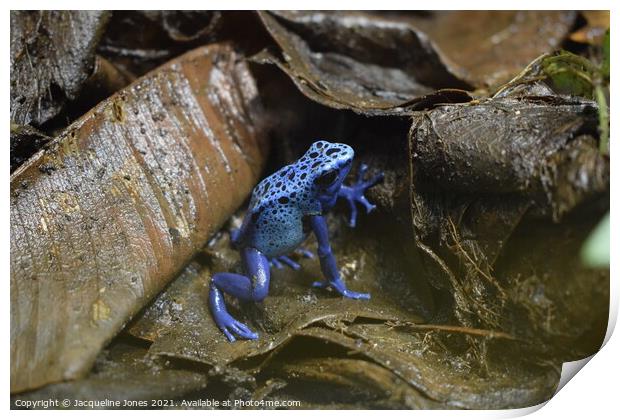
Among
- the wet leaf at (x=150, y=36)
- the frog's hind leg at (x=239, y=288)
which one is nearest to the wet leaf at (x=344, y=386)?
the frog's hind leg at (x=239, y=288)

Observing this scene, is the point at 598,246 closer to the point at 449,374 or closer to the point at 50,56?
the point at 449,374

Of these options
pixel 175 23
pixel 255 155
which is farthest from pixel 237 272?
pixel 175 23

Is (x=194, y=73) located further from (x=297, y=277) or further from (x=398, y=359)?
(x=398, y=359)

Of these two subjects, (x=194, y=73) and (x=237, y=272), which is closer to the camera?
(x=237, y=272)

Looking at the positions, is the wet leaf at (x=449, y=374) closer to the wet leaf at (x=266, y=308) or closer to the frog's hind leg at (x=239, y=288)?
the wet leaf at (x=266, y=308)

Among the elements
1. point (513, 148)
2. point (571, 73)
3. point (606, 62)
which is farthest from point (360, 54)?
point (513, 148)

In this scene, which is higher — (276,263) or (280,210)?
(280,210)

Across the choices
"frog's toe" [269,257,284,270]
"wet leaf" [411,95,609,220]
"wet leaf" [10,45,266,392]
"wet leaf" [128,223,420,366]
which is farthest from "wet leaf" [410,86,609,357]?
"wet leaf" [10,45,266,392]
